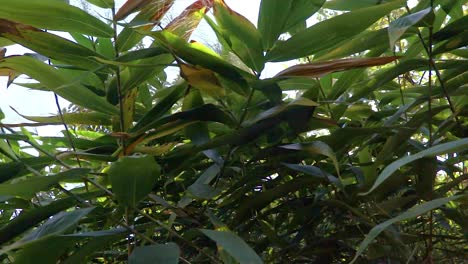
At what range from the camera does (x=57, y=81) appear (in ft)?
1.69

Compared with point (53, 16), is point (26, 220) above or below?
below

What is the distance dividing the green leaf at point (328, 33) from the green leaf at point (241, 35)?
13 mm

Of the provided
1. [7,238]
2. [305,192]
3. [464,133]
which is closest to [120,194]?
[7,238]

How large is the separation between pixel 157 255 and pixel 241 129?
0.14 meters

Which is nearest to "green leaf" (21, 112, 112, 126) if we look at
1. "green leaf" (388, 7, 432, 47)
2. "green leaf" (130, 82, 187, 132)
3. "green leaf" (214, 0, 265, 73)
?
"green leaf" (130, 82, 187, 132)

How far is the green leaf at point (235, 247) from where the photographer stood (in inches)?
15.9

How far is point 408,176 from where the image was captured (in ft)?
1.74

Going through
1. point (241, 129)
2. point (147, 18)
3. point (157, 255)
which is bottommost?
point (157, 255)

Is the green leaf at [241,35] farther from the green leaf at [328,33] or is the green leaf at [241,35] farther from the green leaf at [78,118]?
the green leaf at [78,118]

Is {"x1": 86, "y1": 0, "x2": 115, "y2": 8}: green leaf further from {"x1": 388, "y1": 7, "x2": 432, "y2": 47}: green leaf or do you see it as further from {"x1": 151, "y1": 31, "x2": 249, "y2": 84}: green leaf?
{"x1": 388, "y1": 7, "x2": 432, "y2": 47}: green leaf

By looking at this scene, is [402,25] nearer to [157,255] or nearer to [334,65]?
[334,65]

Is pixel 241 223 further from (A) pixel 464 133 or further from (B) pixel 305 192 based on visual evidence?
(A) pixel 464 133

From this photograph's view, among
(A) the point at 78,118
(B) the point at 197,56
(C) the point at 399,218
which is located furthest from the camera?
(A) the point at 78,118

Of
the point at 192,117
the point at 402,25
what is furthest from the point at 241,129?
the point at 402,25
